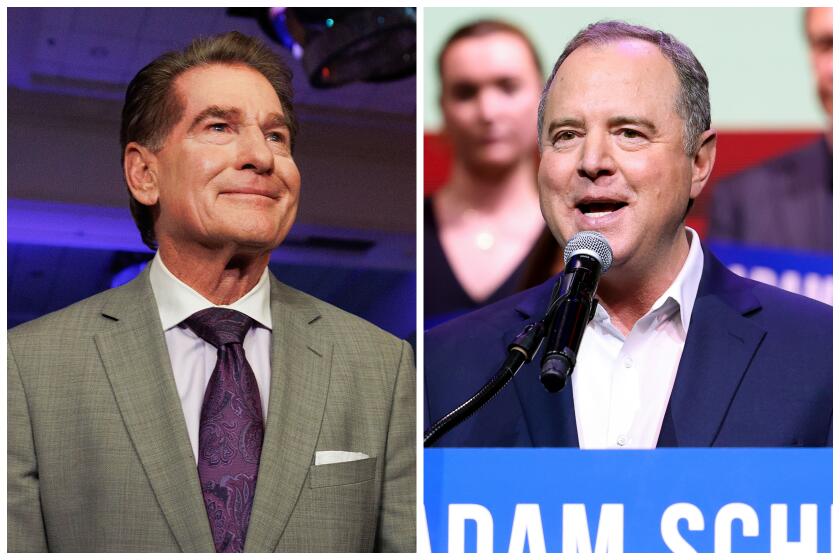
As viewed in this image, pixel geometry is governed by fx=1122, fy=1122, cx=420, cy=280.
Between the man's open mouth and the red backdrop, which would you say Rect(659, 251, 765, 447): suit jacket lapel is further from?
the man's open mouth

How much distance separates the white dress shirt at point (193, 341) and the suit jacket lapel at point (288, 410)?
3cm

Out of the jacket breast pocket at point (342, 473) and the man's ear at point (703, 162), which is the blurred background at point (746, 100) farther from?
the jacket breast pocket at point (342, 473)

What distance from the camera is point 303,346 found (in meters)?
3.63

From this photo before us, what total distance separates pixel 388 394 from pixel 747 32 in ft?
5.51

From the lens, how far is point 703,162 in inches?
142

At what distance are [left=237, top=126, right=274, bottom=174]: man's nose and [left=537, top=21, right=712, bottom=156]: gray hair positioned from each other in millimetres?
893

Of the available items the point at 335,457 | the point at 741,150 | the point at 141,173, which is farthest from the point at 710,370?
the point at 141,173

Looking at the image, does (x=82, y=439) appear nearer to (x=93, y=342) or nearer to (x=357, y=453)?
(x=93, y=342)

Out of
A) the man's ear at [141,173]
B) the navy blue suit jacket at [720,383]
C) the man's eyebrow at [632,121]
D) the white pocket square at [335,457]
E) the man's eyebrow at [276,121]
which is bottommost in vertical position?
the white pocket square at [335,457]

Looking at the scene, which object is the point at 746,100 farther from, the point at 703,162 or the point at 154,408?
the point at 154,408

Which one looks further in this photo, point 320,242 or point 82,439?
point 320,242

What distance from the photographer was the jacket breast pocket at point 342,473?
3.53m

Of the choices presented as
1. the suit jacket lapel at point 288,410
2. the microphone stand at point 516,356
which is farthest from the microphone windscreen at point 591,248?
the suit jacket lapel at point 288,410

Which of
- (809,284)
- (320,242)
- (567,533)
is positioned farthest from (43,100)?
(809,284)
